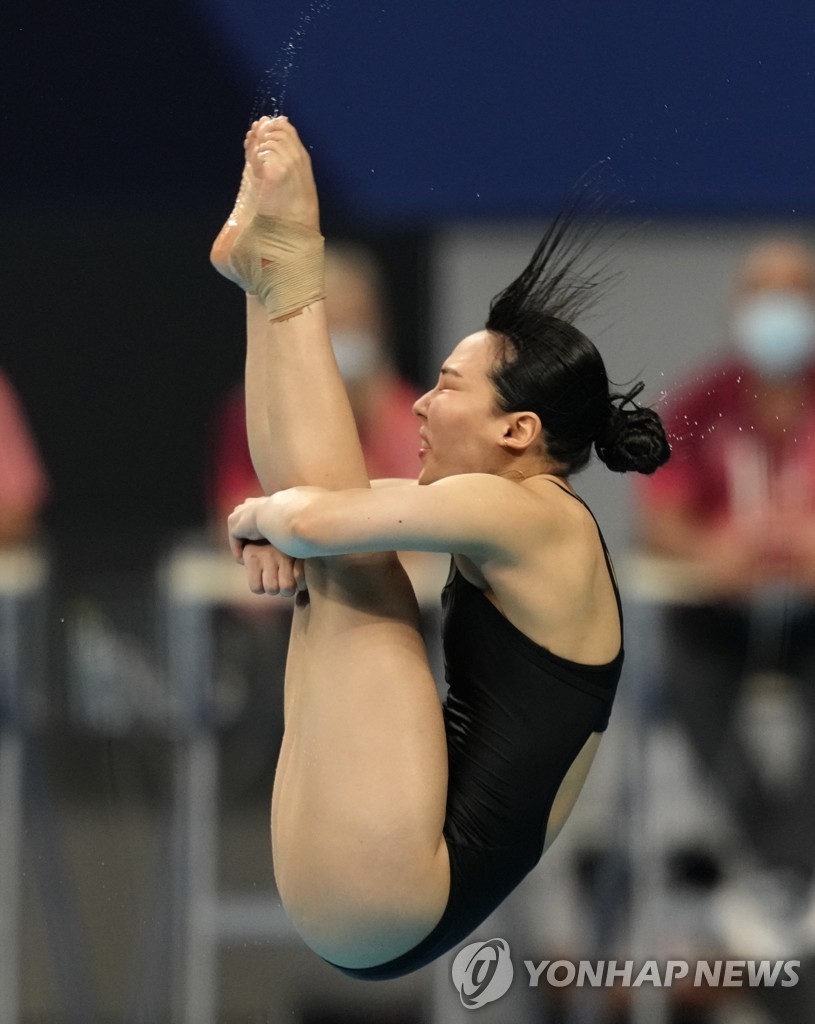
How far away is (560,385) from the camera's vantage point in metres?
1.37

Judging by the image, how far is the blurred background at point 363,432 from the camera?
6.07 feet

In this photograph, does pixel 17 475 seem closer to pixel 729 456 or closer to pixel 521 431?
pixel 729 456

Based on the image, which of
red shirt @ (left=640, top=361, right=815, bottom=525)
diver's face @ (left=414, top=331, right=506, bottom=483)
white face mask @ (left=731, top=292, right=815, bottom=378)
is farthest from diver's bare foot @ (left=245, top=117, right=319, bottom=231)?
white face mask @ (left=731, top=292, right=815, bottom=378)

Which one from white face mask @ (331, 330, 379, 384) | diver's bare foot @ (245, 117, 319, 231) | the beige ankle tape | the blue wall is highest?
the blue wall

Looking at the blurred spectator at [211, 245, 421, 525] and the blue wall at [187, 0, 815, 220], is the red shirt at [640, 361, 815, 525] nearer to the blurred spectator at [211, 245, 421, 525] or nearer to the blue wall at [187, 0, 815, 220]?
the blue wall at [187, 0, 815, 220]

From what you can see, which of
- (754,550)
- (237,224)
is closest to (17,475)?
(754,550)

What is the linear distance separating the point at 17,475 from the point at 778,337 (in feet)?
5.09

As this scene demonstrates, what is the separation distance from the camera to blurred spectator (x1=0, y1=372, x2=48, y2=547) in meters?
→ 2.90

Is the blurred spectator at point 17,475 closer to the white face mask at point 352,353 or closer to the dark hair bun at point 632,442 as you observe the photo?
the white face mask at point 352,353

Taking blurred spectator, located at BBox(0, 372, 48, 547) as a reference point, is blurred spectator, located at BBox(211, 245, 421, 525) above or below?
above

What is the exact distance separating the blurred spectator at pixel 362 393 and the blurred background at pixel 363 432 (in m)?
0.01

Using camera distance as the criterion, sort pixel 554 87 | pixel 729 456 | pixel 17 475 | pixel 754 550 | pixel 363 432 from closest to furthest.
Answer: pixel 554 87 < pixel 729 456 < pixel 363 432 < pixel 754 550 < pixel 17 475

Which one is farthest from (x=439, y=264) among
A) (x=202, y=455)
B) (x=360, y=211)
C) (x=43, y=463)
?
(x=43, y=463)

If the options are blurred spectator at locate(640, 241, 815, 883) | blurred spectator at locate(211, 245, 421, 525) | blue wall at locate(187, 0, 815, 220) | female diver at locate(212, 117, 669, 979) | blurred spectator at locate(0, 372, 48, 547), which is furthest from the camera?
blurred spectator at locate(0, 372, 48, 547)
